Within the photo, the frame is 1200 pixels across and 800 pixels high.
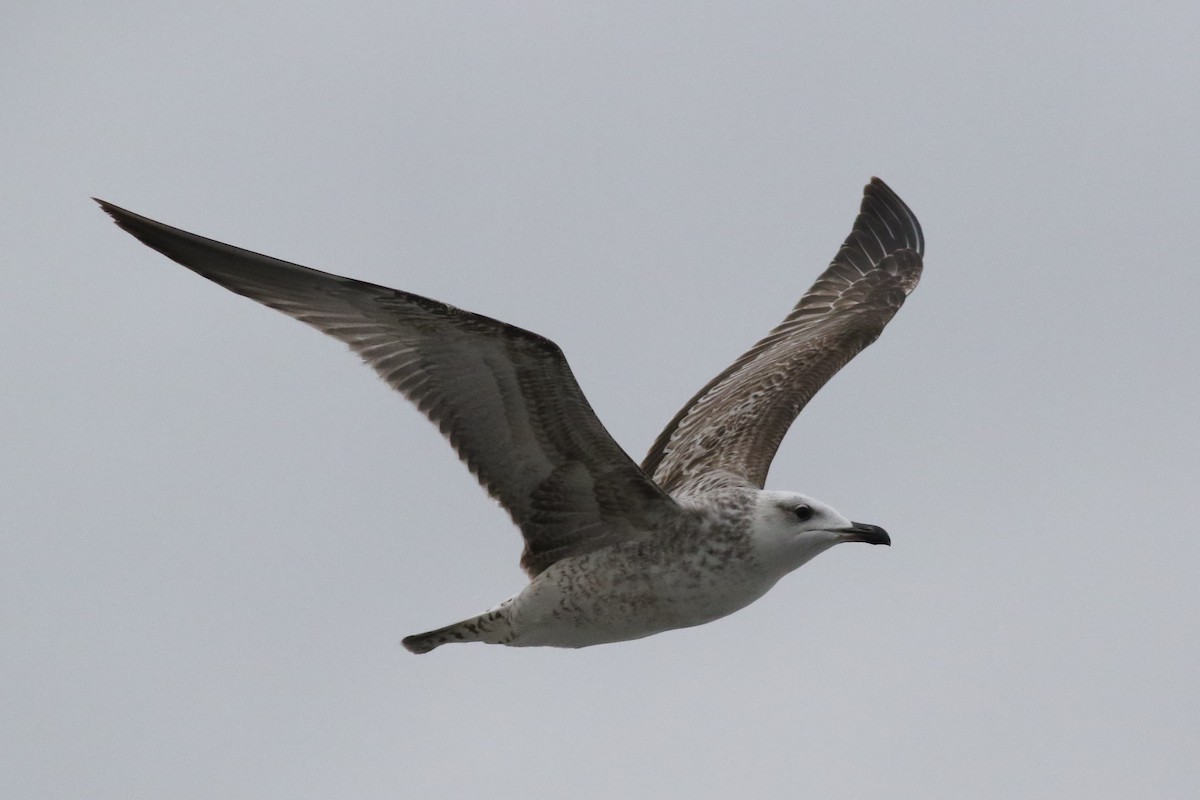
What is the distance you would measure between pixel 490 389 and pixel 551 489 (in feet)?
3.04

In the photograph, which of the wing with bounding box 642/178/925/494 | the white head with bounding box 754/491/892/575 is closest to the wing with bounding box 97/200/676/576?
the white head with bounding box 754/491/892/575

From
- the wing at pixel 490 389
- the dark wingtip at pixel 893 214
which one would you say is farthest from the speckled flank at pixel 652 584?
the dark wingtip at pixel 893 214

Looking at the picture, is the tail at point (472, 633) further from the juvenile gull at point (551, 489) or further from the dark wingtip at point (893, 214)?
the dark wingtip at point (893, 214)

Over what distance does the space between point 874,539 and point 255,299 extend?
4049mm

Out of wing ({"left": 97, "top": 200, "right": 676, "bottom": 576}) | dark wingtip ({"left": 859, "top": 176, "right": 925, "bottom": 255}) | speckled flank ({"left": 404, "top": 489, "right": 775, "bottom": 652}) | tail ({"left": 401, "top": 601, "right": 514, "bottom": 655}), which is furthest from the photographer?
dark wingtip ({"left": 859, "top": 176, "right": 925, "bottom": 255})

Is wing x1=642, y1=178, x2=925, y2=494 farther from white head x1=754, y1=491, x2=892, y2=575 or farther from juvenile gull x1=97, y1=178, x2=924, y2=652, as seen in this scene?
white head x1=754, y1=491, x2=892, y2=575

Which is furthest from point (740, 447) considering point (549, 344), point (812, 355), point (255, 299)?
point (255, 299)

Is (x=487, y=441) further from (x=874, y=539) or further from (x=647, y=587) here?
(x=874, y=539)

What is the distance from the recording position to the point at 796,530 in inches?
438

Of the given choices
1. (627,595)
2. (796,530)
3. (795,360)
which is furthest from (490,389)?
(795,360)

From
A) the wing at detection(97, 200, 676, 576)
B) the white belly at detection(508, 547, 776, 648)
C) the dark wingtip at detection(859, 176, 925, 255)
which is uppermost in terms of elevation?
the dark wingtip at detection(859, 176, 925, 255)

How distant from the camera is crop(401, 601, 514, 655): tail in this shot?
11.5 meters

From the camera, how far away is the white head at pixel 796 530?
36.3ft

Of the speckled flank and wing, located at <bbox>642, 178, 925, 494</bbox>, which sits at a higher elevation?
wing, located at <bbox>642, 178, 925, 494</bbox>
